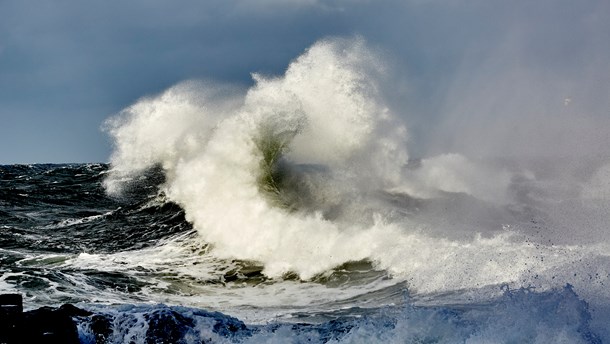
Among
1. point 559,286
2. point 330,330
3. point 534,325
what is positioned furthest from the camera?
point 559,286

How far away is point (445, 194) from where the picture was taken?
2464 centimetres

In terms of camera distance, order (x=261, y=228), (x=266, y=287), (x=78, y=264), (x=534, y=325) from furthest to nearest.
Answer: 1. (x=261, y=228)
2. (x=78, y=264)
3. (x=266, y=287)
4. (x=534, y=325)

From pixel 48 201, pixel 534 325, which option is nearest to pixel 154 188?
pixel 48 201

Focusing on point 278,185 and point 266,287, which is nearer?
point 266,287

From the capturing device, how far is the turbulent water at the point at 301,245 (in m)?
6.83

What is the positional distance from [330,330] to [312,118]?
507 inches

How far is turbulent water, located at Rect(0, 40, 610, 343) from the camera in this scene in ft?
22.4

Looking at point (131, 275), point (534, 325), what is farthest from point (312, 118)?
point (534, 325)

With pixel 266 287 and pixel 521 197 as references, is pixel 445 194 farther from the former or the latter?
pixel 266 287

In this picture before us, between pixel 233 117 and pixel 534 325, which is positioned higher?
pixel 233 117

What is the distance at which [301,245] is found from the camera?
43.8 ft

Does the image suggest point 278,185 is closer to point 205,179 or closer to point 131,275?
point 205,179

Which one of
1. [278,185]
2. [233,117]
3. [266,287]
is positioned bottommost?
[266,287]

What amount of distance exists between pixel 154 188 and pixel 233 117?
8.16m
